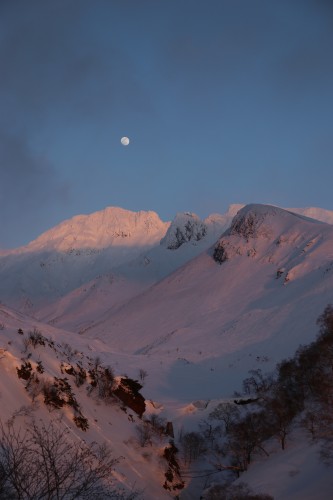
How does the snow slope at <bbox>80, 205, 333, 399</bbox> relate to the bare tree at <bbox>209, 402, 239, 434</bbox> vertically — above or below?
above

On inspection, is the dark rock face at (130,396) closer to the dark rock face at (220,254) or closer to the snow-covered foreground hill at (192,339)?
the snow-covered foreground hill at (192,339)

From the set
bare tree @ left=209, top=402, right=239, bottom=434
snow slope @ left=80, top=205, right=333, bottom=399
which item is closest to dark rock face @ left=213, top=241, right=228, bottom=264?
snow slope @ left=80, top=205, right=333, bottom=399

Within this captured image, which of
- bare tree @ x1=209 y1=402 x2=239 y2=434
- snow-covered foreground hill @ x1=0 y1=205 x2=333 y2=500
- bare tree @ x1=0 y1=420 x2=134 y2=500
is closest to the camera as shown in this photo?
bare tree @ x1=0 y1=420 x2=134 y2=500

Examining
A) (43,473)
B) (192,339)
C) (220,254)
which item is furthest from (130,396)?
(220,254)

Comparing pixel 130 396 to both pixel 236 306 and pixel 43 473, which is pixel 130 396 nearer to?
pixel 43 473

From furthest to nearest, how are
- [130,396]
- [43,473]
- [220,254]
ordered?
[220,254]
[130,396]
[43,473]

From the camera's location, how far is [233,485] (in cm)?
2534

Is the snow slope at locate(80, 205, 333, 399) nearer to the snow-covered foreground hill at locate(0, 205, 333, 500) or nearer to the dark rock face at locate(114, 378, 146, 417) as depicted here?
the snow-covered foreground hill at locate(0, 205, 333, 500)

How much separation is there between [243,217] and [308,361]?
274ft

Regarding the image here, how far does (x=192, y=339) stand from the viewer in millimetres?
74625

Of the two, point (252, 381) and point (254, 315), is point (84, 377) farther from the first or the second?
point (254, 315)

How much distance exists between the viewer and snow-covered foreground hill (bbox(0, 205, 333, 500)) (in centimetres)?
2369

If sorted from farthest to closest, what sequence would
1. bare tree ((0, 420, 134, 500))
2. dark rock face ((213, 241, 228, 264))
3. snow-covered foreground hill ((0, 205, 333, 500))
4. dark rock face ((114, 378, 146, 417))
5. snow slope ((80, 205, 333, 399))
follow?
dark rock face ((213, 241, 228, 264)) < snow slope ((80, 205, 333, 399)) < dark rock face ((114, 378, 146, 417)) < snow-covered foreground hill ((0, 205, 333, 500)) < bare tree ((0, 420, 134, 500))

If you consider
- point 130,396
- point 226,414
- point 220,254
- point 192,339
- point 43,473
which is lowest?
point 226,414
